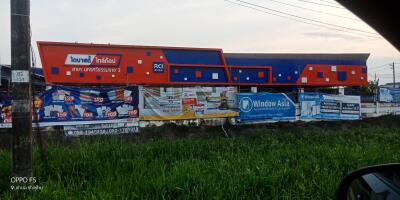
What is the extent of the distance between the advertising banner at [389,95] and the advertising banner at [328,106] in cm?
707

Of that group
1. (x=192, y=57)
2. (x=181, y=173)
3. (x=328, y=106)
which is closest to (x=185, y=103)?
(x=192, y=57)

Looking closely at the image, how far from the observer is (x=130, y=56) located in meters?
20.8

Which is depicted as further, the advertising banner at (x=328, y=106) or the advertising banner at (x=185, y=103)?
the advertising banner at (x=328, y=106)

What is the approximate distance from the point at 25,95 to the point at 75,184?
63.4 inches

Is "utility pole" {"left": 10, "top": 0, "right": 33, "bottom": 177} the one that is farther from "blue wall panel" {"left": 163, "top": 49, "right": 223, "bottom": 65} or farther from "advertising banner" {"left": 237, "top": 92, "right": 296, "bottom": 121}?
"blue wall panel" {"left": 163, "top": 49, "right": 223, "bottom": 65}

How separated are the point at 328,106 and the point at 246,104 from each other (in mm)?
5165

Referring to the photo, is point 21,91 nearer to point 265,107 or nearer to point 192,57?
point 192,57

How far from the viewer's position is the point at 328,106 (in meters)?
22.9

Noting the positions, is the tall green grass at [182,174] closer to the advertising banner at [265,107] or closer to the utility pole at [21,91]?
the utility pole at [21,91]

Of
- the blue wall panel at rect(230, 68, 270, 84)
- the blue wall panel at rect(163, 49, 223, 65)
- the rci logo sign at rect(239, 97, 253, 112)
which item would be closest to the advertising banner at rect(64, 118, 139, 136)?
the blue wall panel at rect(163, 49, 223, 65)

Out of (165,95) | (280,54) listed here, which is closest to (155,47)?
(165,95)

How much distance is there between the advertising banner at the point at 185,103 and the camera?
18.6 meters

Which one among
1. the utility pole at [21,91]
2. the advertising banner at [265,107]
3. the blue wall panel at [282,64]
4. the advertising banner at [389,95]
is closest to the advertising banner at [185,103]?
the advertising banner at [265,107]

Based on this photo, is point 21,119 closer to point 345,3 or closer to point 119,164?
point 119,164
